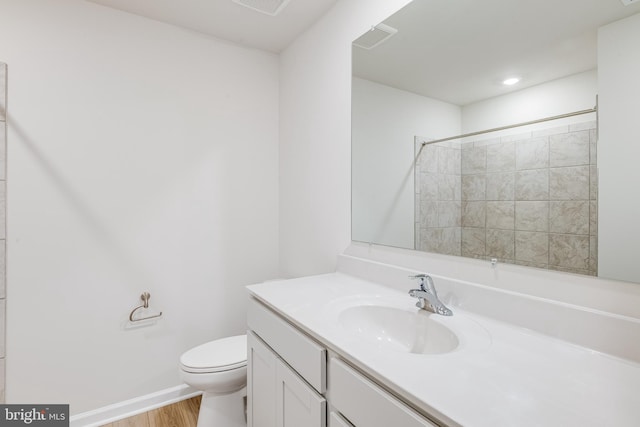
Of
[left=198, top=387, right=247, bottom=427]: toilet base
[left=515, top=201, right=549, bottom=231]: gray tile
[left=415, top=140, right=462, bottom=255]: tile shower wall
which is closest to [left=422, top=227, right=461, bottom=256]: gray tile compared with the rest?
[left=415, top=140, right=462, bottom=255]: tile shower wall

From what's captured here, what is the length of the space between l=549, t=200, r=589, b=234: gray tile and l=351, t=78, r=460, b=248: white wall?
1.48 ft

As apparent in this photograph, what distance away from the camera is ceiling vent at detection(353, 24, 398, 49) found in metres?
1.43

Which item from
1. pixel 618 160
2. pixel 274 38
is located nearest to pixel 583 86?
pixel 618 160

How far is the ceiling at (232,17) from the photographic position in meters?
1.76

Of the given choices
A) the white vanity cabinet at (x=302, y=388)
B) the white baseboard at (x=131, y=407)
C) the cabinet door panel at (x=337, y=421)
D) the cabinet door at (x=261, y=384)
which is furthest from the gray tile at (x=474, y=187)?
the white baseboard at (x=131, y=407)

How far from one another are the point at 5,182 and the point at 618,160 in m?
2.47

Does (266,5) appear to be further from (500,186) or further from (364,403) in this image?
(364,403)

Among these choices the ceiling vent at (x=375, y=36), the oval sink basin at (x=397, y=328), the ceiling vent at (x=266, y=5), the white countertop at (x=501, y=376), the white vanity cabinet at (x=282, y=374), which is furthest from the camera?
the ceiling vent at (x=266, y=5)

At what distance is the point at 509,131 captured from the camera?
104 centimetres

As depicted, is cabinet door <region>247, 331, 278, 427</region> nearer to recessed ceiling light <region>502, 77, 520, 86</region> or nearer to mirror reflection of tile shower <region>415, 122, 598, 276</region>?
mirror reflection of tile shower <region>415, 122, 598, 276</region>

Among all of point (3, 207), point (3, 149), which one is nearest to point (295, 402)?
point (3, 207)

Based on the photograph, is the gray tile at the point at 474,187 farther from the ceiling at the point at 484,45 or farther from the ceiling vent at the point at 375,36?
the ceiling vent at the point at 375,36

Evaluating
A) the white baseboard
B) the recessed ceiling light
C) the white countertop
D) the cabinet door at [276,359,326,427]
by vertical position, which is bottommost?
the white baseboard

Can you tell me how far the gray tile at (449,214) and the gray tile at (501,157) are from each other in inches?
7.3
